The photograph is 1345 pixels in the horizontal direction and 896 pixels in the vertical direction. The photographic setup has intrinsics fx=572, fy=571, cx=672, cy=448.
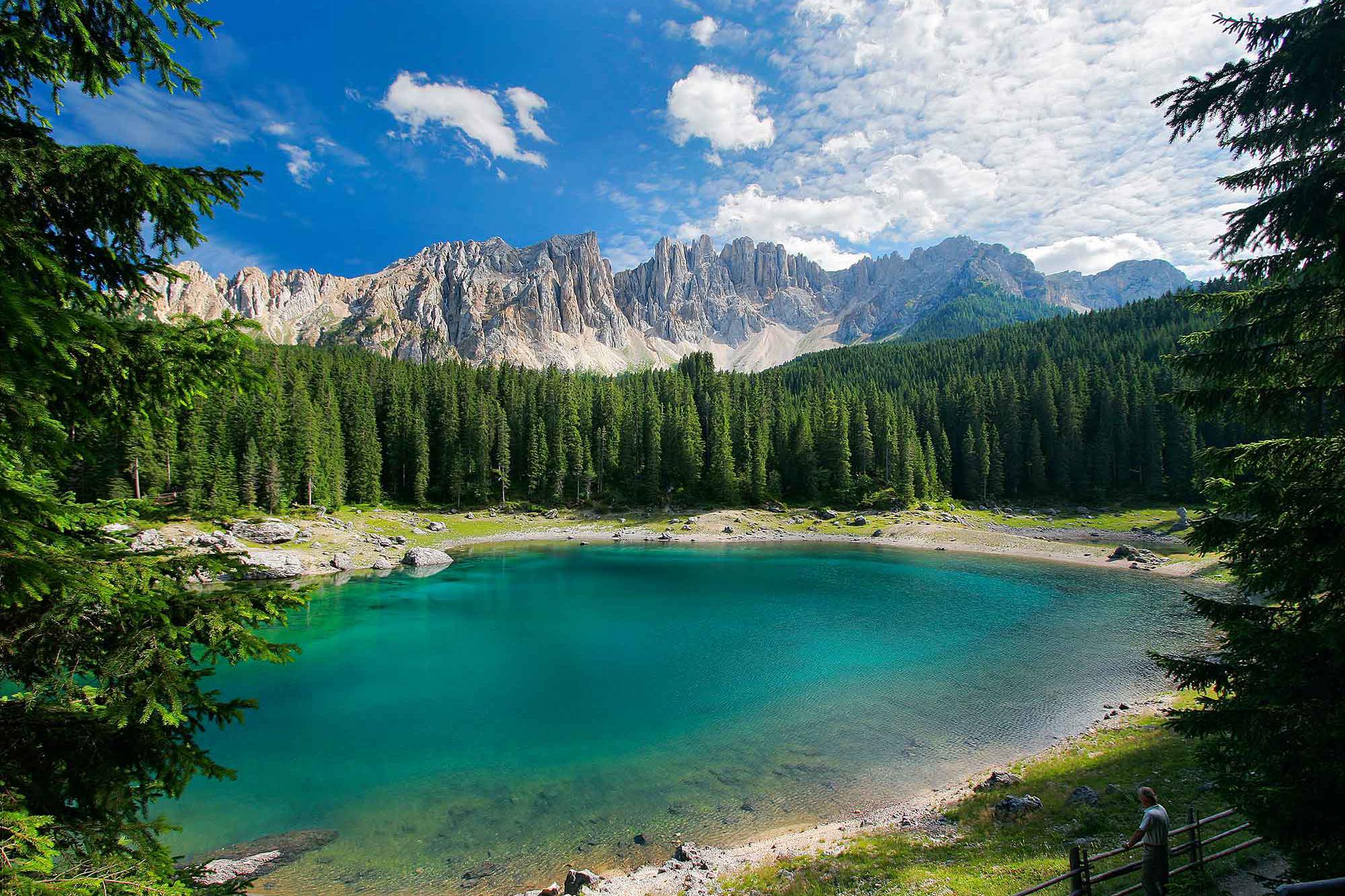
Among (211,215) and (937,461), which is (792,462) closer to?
(937,461)

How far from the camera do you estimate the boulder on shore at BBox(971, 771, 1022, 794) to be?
15.8 m

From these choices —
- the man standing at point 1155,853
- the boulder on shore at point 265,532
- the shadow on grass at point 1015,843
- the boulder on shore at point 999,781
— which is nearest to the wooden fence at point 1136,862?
the man standing at point 1155,853

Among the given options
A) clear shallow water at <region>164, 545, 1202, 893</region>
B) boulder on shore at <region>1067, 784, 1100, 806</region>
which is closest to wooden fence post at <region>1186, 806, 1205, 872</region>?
boulder on shore at <region>1067, 784, 1100, 806</region>

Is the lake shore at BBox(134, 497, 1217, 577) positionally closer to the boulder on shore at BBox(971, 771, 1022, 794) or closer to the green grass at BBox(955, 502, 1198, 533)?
the green grass at BBox(955, 502, 1198, 533)

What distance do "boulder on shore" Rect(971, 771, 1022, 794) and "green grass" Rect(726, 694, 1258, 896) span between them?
20 centimetres

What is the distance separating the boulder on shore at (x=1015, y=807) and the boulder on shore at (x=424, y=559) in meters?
50.6

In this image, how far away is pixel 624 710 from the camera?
2322 centimetres

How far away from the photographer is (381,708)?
929 inches

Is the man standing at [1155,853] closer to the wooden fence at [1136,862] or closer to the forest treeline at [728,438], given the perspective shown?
the wooden fence at [1136,862]

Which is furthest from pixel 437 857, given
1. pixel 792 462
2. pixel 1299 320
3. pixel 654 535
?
pixel 792 462

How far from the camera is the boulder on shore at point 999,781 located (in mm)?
15846

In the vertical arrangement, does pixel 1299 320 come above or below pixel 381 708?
above

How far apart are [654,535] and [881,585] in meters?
32.9

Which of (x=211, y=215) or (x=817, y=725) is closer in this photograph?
(x=211, y=215)
